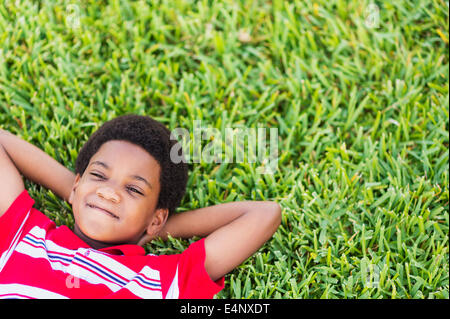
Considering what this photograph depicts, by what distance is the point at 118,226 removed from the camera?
2.13 meters

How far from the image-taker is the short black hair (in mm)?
2287

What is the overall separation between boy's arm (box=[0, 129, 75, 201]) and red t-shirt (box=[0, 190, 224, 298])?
0.22 m

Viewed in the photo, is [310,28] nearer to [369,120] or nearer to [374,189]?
[369,120]

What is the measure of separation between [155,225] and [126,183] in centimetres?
28

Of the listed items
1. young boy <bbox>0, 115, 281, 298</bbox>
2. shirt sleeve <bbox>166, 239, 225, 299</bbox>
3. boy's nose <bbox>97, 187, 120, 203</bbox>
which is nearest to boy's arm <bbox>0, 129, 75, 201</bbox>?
young boy <bbox>0, 115, 281, 298</bbox>

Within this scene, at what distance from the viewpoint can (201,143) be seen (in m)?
2.75

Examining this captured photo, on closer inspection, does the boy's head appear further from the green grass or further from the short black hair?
the green grass

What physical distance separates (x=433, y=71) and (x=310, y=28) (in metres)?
0.77

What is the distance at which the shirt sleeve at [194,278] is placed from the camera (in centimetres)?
208

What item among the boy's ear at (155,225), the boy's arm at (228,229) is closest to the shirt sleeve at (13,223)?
the boy's ear at (155,225)

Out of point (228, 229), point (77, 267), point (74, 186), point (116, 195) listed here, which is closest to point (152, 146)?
point (116, 195)

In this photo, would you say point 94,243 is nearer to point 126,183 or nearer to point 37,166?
point 126,183

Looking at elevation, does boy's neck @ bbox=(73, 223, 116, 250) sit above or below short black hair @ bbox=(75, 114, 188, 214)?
below
